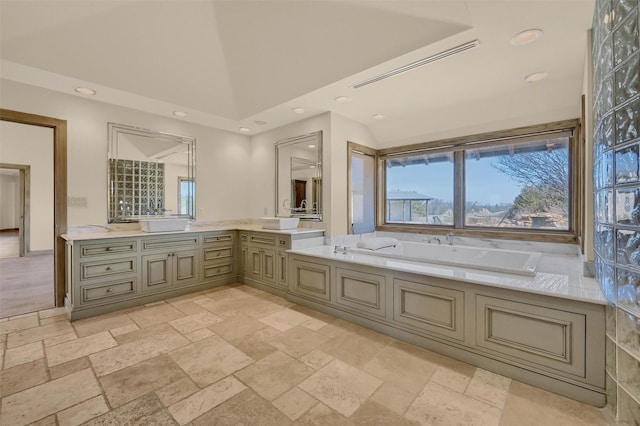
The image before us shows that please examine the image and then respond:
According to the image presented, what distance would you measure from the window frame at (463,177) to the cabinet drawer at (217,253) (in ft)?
7.71

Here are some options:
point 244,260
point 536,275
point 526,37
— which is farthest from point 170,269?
point 526,37

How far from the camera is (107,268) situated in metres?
3.07

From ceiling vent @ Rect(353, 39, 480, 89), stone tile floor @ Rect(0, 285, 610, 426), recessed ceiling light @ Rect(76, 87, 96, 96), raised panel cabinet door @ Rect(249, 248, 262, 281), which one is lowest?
stone tile floor @ Rect(0, 285, 610, 426)

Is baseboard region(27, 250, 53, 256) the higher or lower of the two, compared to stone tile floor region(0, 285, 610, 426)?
higher

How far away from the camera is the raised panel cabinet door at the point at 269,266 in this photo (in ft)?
12.2

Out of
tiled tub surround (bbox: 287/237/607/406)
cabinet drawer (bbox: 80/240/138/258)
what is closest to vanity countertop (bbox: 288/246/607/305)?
tiled tub surround (bbox: 287/237/607/406)

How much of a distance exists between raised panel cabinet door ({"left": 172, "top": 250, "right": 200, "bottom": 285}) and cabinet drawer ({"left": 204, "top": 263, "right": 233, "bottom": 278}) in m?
0.13

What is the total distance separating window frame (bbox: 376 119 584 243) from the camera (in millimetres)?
2980

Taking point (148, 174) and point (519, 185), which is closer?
point (519, 185)

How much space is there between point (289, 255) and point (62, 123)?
3011 mm

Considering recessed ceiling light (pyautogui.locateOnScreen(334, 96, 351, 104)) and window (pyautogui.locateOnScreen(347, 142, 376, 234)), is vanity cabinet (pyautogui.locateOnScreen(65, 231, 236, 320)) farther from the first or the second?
recessed ceiling light (pyautogui.locateOnScreen(334, 96, 351, 104))

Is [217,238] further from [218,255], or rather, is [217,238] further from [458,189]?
[458,189]

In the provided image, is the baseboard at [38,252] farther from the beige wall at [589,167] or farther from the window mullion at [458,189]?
the beige wall at [589,167]

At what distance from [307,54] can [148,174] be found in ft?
8.94
